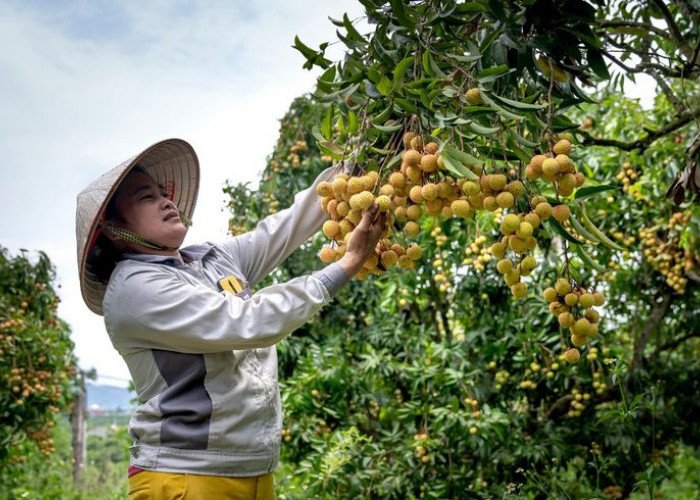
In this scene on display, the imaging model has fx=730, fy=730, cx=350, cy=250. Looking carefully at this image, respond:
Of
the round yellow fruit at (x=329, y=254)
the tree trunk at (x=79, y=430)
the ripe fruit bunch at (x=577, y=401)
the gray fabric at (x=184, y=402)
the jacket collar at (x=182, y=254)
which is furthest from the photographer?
the tree trunk at (x=79, y=430)

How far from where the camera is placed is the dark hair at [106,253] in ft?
5.25

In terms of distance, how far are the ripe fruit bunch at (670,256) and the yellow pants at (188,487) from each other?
7.64 feet

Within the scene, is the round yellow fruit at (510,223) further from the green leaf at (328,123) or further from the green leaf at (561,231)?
the green leaf at (328,123)

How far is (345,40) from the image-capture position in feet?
4.06

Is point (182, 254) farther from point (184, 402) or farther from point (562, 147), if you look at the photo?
point (562, 147)

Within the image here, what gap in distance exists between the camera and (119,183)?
1.51 meters

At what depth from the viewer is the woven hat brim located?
1.48m

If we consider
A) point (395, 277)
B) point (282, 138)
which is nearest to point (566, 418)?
point (395, 277)

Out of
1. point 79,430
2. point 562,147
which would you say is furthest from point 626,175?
point 79,430

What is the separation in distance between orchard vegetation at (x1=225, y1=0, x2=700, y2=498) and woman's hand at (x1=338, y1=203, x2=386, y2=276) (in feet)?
0.07

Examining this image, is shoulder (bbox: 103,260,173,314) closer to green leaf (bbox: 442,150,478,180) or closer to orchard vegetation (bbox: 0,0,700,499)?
orchard vegetation (bbox: 0,0,700,499)

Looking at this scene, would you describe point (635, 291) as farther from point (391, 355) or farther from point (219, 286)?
point (219, 286)

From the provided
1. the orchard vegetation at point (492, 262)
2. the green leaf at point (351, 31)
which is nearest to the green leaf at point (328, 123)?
the orchard vegetation at point (492, 262)

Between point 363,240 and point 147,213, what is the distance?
61 cm
